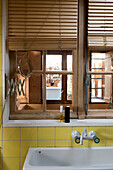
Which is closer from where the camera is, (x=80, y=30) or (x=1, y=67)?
(x=1, y=67)

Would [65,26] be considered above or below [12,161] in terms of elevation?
above

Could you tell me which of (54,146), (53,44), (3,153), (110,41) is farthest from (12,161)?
(110,41)

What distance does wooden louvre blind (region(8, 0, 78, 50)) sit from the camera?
1967 millimetres

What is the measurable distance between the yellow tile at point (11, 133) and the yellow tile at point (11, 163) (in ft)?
0.71

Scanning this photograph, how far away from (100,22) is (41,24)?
0.62m

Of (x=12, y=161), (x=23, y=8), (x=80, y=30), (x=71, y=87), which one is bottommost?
(x=12, y=161)

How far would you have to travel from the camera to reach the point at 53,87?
2.11 meters

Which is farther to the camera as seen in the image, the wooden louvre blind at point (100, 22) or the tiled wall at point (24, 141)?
the wooden louvre blind at point (100, 22)

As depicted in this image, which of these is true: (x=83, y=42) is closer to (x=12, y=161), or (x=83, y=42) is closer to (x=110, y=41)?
(x=110, y=41)

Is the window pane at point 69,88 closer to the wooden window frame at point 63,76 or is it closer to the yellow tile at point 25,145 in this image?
the wooden window frame at point 63,76

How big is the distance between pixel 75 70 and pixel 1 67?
2.55 ft

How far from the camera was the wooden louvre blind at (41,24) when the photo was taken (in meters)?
1.97

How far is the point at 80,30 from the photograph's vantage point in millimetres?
2045

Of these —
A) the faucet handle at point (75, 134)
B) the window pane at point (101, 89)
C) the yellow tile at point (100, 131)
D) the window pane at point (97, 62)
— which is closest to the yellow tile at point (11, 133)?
the faucet handle at point (75, 134)
